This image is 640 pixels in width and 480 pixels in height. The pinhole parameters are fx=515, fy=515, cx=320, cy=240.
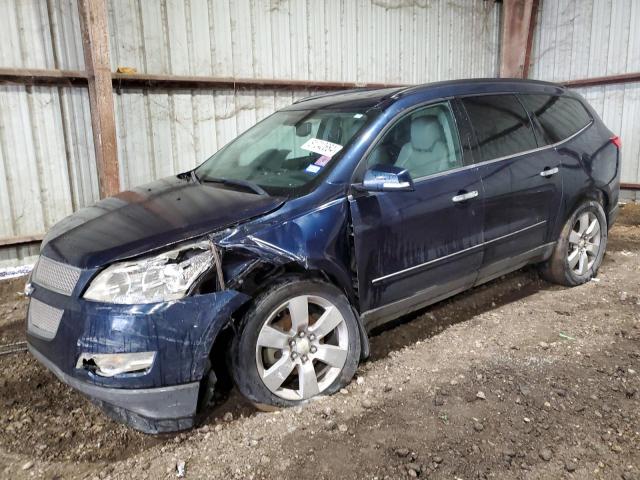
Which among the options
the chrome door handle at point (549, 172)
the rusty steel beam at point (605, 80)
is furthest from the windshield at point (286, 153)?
the rusty steel beam at point (605, 80)

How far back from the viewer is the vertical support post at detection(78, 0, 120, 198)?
5137 millimetres

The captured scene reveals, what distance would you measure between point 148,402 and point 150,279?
54 cm

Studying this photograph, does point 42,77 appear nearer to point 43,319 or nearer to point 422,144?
point 43,319

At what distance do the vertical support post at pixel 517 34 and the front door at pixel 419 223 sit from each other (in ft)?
22.0

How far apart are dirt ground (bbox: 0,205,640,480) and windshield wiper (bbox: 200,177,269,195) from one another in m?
1.16

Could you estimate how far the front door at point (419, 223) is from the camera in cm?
289

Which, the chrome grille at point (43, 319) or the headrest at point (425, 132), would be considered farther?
the headrest at point (425, 132)

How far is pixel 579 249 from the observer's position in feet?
14.4

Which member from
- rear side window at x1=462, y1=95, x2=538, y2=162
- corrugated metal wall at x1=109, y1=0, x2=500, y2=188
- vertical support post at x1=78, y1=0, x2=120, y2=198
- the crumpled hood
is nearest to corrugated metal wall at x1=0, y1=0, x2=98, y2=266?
vertical support post at x1=78, y1=0, x2=120, y2=198

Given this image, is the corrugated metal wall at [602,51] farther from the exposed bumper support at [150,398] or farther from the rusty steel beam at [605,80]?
the exposed bumper support at [150,398]

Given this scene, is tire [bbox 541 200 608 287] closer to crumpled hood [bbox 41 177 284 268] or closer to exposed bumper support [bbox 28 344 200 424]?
crumpled hood [bbox 41 177 284 268]

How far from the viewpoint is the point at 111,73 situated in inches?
218

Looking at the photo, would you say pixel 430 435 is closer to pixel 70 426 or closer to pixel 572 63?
pixel 70 426

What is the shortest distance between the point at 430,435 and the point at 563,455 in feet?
1.90
